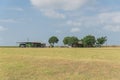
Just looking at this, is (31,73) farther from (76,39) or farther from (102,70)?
(76,39)

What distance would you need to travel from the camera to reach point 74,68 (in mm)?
24234

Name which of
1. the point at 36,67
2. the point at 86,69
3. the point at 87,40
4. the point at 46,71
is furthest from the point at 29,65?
the point at 87,40

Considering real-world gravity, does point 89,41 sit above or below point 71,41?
below

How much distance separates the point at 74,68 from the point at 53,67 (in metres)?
1.68

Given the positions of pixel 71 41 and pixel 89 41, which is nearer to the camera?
pixel 89 41

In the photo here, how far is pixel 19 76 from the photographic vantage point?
20.6 m

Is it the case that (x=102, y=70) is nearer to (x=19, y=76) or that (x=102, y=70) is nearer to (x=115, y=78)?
(x=115, y=78)

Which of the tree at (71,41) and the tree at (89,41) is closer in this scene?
the tree at (89,41)

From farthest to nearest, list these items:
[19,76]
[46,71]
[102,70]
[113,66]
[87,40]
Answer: [87,40] → [113,66] → [102,70] → [46,71] → [19,76]

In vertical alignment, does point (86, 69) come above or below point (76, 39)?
below

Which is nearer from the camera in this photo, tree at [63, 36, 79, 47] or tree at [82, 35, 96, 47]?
tree at [82, 35, 96, 47]

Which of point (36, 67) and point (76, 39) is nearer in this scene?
point (36, 67)

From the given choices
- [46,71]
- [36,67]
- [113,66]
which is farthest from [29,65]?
[113,66]

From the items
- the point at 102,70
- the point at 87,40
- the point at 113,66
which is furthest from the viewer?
the point at 87,40
